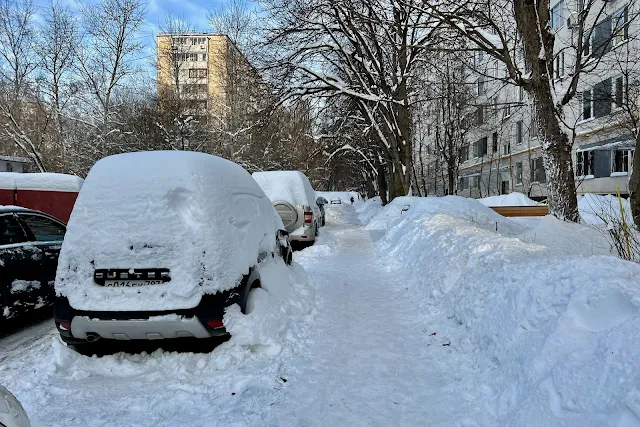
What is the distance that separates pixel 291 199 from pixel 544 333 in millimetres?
8092

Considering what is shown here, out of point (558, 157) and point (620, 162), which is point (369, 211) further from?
point (558, 157)

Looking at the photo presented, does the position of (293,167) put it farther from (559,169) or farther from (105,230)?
(105,230)

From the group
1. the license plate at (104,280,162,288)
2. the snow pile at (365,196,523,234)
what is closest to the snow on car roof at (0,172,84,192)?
the license plate at (104,280,162,288)

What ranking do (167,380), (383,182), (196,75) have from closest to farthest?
Result: (167,380) → (383,182) → (196,75)

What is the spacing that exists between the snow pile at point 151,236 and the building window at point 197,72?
3273 centimetres

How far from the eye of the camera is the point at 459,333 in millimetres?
4418

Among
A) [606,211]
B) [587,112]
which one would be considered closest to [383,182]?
[587,112]

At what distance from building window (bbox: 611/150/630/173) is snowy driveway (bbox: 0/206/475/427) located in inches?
977

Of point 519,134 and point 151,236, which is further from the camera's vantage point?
point 519,134

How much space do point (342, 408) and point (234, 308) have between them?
1409 millimetres

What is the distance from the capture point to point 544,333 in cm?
314

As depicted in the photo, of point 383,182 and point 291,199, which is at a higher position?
point 383,182

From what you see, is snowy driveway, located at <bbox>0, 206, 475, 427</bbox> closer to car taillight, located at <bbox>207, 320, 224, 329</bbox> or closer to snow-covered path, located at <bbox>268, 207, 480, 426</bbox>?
snow-covered path, located at <bbox>268, 207, 480, 426</bbox>

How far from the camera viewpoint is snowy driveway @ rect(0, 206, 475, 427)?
2.99m
